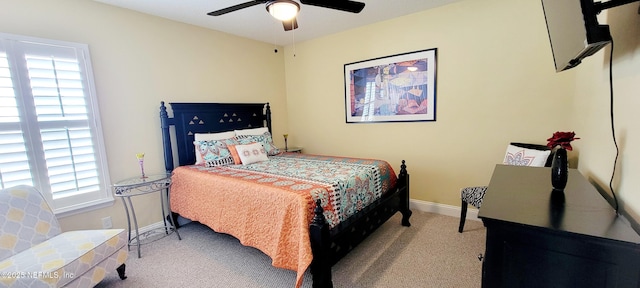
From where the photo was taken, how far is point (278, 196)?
1.97m

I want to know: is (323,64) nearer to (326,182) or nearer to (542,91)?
(326,182)

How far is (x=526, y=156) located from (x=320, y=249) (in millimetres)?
2060

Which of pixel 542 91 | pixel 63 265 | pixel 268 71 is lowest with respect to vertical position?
pixel 63 265

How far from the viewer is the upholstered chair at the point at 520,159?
2.28 metres

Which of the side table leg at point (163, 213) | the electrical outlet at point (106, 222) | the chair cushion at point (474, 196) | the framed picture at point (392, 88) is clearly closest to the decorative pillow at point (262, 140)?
the side table leg at point (163, 213)

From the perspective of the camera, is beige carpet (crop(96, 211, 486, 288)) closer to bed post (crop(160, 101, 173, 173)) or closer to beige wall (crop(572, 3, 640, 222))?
bed post (crop(160, 101, 173, 173))

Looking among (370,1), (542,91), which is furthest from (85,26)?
(542,91)

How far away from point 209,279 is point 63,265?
92cm

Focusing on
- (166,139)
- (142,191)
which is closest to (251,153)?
A: (166,139)

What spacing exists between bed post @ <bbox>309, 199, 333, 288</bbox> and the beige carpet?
0.28 meters

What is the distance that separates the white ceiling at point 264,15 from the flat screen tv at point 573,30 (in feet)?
5.63

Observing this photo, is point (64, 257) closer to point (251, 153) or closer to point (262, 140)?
point (251, 153)

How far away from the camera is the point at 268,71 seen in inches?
169

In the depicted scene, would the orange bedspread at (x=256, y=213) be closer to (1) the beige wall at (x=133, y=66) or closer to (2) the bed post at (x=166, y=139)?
(2) the bed post at (x=166, y=139)
